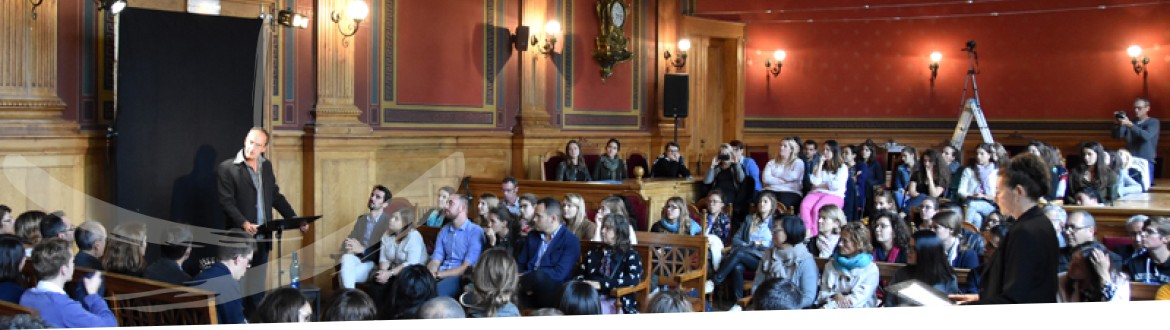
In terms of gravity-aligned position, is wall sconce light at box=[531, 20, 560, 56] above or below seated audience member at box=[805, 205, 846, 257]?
above

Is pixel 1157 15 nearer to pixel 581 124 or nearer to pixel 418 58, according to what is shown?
pixel 581 124

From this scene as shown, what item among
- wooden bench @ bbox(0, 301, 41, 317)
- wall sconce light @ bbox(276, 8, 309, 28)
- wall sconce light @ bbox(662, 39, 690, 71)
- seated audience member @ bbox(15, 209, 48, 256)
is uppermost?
wall sconce light @ bbox(662, 39, 690, 71)

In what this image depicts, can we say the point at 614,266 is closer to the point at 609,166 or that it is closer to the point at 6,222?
the point at 6,222

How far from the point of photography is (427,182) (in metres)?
9.17

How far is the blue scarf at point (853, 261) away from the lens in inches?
187

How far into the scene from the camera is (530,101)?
33.7 ft

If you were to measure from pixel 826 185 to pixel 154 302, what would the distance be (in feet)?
18.1

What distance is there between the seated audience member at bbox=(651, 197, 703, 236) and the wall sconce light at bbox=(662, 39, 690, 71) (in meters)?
5.25

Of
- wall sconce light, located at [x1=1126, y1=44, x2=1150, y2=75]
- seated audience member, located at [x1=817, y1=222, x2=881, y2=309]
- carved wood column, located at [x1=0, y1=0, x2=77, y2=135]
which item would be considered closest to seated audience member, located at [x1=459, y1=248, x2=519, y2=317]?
seated audience member, located at [x1=817, y1=222, x2=881, y2=309]

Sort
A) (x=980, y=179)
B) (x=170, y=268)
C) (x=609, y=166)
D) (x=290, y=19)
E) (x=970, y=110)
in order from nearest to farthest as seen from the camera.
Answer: (x=170, y=268)
(x=290, y=19)
(x=980, y=179)
(x=609, y=166)
(x=970, y=110)

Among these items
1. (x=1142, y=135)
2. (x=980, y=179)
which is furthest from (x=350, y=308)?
(x=1142, y=135)

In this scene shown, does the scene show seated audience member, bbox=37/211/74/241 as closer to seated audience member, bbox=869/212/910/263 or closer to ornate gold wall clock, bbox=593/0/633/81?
seated audience member, bbox=869/212/910/263

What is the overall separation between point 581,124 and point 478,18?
1.83 metres

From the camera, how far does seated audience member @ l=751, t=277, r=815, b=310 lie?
4.00 m
